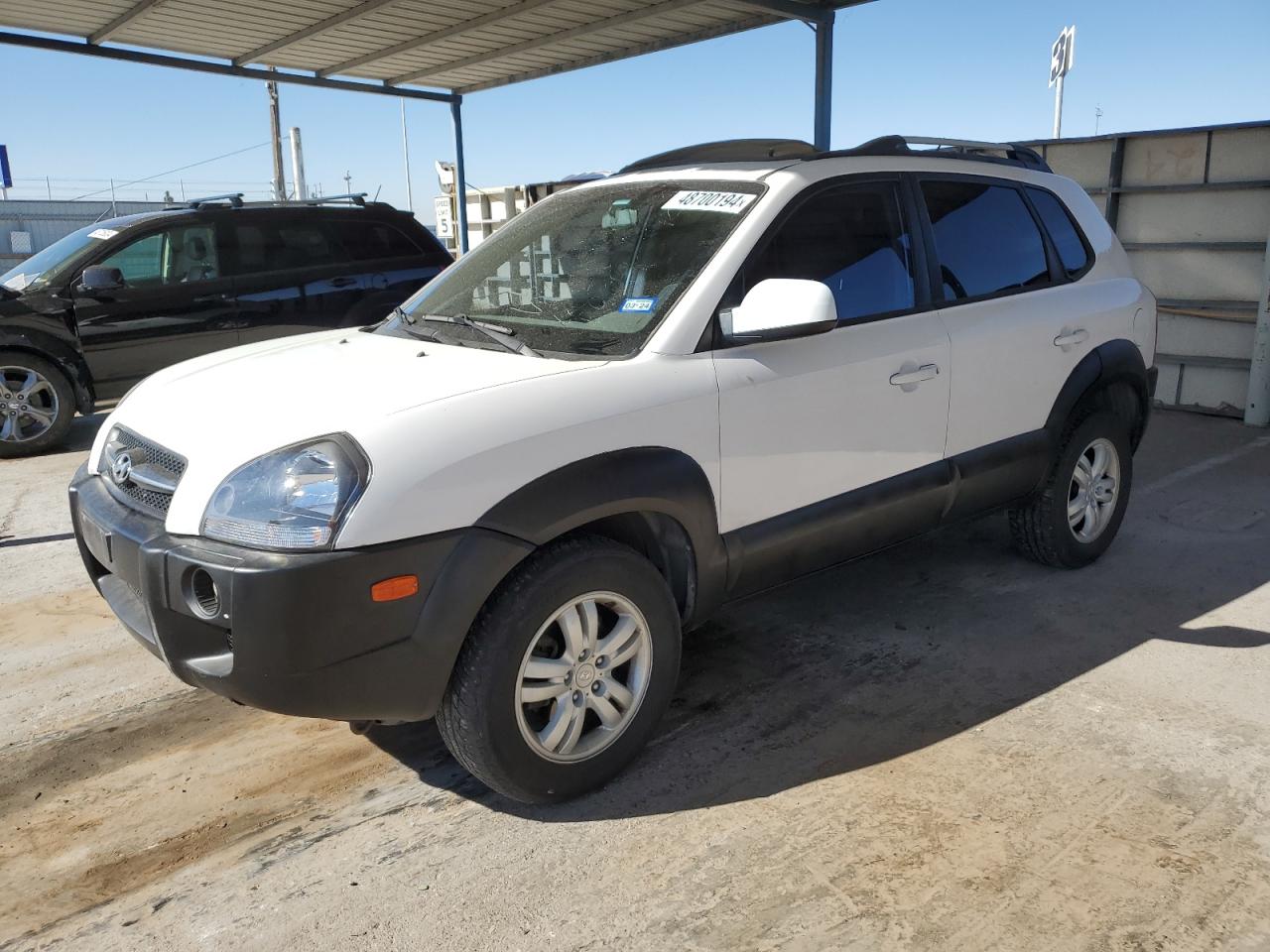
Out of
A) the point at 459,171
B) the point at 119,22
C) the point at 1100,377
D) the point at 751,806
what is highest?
the point at 119,22

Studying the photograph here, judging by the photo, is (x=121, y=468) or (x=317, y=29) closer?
(x=121, y=468)

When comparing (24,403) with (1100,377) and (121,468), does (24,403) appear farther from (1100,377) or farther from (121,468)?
(1100,377)

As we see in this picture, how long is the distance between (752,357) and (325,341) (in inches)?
63.2

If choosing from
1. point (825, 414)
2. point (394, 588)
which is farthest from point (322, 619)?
point (825, 414)

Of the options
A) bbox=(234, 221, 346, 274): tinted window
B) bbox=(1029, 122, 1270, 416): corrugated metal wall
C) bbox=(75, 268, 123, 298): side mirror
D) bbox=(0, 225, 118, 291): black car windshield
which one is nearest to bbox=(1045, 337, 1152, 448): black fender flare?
bbox=(1029, 122, 1270, 416): corrugated metal wall

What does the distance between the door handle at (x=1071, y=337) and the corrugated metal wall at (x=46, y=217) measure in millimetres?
32328

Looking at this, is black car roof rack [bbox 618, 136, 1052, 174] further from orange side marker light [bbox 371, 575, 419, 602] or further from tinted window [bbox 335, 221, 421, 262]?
tinted window [bbox 335, 221, 421, 262]

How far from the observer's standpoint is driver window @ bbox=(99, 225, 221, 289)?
7.85 metres

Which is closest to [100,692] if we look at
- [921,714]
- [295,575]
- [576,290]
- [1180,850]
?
[295,575]

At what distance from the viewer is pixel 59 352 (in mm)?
7715

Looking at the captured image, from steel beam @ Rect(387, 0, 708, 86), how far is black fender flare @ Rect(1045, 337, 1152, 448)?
16.7 ft

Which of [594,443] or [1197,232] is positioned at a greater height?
[1197,232]

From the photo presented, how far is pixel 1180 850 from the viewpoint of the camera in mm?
2684

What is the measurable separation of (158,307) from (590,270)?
5771 mm
